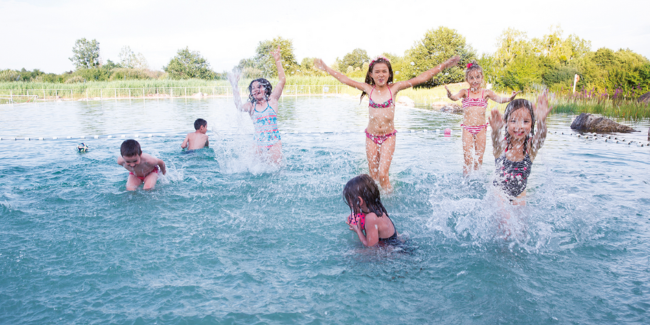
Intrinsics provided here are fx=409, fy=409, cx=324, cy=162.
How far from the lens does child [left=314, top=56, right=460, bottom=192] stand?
190 inches

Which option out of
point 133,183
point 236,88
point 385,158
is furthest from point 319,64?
point 133,183

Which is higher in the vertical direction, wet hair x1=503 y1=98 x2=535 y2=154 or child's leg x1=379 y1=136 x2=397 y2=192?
wet hair x1=503 y1=98 x2=535 y2=154

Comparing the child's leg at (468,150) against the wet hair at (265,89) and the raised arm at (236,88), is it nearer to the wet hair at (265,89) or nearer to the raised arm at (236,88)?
the wet hair at (265,89)

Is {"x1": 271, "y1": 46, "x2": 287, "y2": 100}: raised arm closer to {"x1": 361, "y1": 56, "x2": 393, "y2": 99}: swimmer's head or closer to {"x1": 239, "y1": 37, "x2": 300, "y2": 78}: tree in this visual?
{"x1": 361, "y1": 56, "x2": 393, "y2": 99}: swimmer's head

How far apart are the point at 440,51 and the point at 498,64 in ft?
36.2

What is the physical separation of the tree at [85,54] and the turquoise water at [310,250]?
3132 inches

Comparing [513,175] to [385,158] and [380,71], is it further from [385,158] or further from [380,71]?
[380,71]

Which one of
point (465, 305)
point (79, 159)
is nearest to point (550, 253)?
point (465, 305)

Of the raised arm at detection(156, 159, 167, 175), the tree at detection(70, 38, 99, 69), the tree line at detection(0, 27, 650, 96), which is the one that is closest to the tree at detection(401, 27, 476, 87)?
the tree line at detection(0, 27, 650, 96)

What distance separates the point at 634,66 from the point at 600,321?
2199 cm

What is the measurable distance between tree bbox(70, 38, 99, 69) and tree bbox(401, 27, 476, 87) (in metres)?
58.8

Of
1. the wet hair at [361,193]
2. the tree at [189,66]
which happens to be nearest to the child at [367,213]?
the wet hair at [361,193]

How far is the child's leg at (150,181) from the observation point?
5.45 meters

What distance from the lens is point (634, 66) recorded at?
19.3 m
